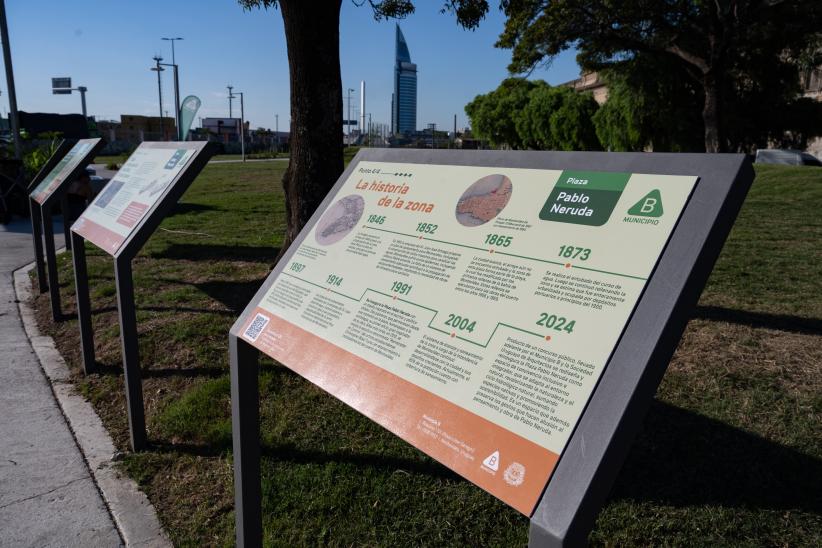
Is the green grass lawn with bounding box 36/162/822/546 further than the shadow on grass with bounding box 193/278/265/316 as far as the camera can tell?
No

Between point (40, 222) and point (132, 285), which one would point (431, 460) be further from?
point (40, 222)

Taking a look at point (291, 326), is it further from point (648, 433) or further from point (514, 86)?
point (514, 86)

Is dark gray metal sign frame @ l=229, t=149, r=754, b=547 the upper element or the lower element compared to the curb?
upper

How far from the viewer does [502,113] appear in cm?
5500

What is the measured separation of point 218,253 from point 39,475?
498 centimetres

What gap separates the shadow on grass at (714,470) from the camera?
2.73 m

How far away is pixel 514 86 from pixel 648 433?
52303mm

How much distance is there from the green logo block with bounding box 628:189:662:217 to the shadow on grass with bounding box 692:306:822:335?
12.9 ft

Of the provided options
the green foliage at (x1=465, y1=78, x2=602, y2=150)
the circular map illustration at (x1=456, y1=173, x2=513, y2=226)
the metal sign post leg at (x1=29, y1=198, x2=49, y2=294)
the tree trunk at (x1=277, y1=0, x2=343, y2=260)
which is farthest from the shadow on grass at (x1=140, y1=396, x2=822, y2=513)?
the green foliage at (x1=465, y1=78, x2=602, y2=150)

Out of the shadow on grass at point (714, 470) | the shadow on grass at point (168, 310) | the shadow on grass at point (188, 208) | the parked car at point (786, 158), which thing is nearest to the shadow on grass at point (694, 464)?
the shadow on grass at point (714, 470)

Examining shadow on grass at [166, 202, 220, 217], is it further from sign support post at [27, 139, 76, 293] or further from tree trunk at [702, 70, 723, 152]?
tree trunk at [702, 70, 723, 152]

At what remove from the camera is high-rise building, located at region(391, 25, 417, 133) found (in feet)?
512

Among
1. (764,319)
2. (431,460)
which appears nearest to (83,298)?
(431,460)

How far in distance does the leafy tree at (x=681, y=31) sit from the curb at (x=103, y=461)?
18887 millimetres
